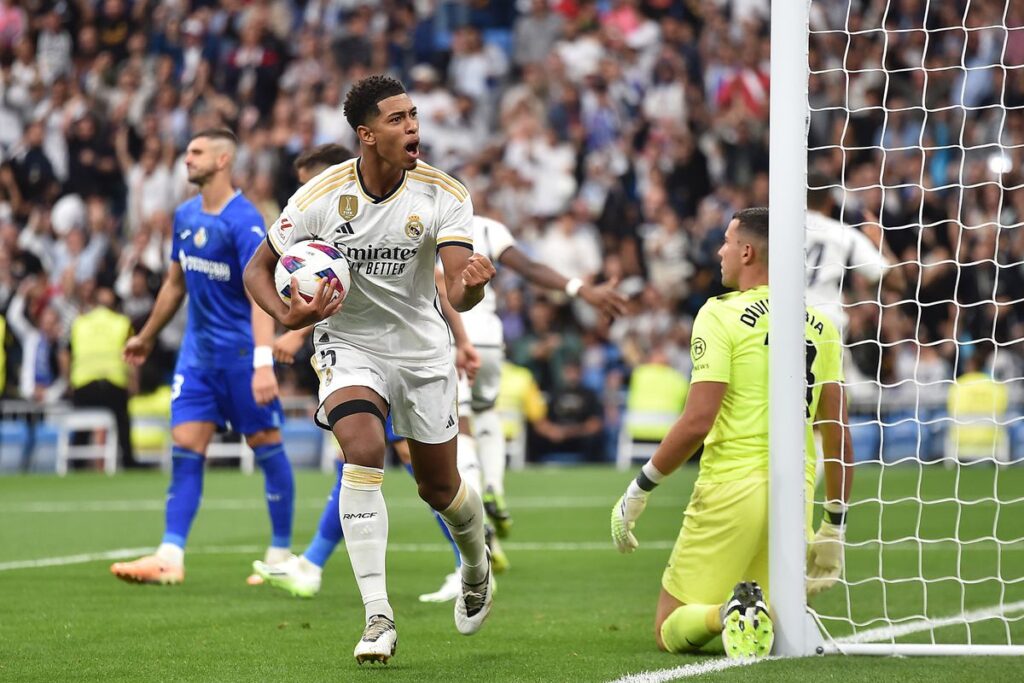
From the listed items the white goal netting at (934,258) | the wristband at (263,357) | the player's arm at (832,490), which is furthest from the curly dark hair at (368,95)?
the white goal netting at (934,258)

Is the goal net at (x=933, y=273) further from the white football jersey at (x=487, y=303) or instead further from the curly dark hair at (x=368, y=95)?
the curly dark hair at (x=368, y=95)

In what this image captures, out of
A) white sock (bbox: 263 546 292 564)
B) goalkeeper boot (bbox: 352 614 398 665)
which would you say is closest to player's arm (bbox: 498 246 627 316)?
white sock (bbox: 263 546 292 564)

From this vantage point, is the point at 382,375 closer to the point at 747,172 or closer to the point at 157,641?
the point at 157,641

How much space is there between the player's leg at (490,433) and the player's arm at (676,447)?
3177 mm

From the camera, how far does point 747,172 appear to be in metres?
21.5

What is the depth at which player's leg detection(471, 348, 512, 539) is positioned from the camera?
9.55 metres

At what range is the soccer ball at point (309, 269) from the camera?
5852 millimetres

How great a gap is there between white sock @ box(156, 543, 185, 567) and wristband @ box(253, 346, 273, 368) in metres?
1.27

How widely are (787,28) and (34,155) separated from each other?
18.7 metres

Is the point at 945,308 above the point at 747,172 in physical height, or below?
below

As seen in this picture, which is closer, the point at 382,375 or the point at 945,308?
the point at 382,375

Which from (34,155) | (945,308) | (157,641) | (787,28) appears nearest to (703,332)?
(787,28)

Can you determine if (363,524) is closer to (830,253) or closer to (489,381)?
(489,381)

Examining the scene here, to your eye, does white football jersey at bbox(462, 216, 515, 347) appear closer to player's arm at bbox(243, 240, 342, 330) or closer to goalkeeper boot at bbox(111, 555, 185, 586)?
goalkeeper boot at bbox(111, 555, 185, 586)
